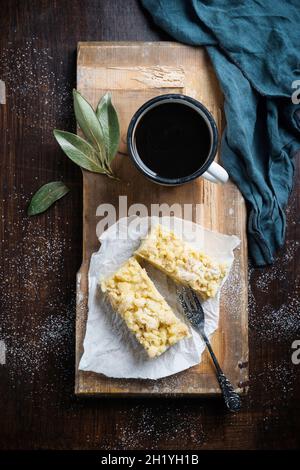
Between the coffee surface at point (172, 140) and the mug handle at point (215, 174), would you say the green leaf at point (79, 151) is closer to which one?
the coffee surface at point (172, 140)

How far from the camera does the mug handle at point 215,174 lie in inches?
52.6

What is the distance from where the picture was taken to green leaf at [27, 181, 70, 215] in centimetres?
152

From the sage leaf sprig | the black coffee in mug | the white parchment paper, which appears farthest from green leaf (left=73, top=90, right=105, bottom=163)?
the white parchment paper

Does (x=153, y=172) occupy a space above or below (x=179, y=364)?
above

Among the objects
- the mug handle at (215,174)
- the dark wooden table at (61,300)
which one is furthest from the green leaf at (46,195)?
the mug handle at (215,174)

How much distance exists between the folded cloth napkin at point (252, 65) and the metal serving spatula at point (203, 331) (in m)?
0.25

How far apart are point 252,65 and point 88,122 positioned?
1.72 ft

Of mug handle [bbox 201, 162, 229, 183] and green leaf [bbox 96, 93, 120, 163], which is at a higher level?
green leaf [bbox 96, 93, 120, 163]

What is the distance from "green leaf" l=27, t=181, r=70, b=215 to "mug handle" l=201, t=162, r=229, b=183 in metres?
0.45

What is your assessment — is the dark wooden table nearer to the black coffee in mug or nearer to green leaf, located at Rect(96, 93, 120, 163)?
green leaf, located at Rect(96, 93, 120, 163)

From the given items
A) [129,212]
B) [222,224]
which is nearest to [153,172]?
[129,212]

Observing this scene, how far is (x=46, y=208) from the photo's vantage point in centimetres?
153

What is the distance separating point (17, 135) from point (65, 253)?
395 mm
